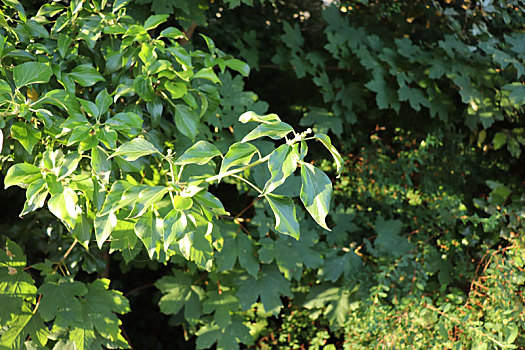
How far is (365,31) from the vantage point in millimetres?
2672

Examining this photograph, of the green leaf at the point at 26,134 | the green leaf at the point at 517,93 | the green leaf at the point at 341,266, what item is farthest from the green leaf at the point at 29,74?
the green leaf at the point at 517,93

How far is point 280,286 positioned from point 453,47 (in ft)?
4.25

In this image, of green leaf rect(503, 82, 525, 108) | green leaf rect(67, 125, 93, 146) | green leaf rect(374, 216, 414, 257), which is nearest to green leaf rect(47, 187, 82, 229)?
green leaf rect(67, 125, 93, 146)

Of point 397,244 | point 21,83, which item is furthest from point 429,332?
point 21,83

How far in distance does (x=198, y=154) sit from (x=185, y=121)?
42 centimetres

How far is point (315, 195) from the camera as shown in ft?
3.04

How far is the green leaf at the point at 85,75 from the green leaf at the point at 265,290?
1052 mm

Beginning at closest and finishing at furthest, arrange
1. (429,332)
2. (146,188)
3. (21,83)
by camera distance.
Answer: (146,188) → (21,83) → (429,332)

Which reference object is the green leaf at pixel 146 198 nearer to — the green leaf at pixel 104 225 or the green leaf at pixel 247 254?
the green leaf at pixel 104 225

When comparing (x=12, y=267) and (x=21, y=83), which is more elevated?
(x=21, y=83)

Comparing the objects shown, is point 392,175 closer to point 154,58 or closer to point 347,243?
point 347,243

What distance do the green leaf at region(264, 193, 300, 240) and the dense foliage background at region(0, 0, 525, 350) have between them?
0.11 m

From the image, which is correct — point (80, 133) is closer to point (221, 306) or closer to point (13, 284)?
point (13, 284)

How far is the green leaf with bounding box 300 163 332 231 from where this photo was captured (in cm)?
92
